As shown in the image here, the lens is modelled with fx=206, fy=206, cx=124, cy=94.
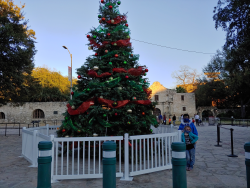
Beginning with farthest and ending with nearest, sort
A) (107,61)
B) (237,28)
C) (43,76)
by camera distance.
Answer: (43,76) < (237,28) < (107,61)

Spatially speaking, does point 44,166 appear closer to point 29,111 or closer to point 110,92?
point 110,92

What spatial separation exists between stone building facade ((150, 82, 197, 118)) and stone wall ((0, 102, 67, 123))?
63.9 ft

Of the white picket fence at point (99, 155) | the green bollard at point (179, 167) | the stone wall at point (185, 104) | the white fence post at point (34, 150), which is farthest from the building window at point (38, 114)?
the green bollard at point (179, 167)

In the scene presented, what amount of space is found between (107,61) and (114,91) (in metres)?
1.21

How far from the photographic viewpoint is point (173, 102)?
144ft

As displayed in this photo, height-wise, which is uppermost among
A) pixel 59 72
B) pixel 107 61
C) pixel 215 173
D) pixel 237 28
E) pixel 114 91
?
pixel 59 72

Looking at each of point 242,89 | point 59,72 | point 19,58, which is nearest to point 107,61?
point 19,58

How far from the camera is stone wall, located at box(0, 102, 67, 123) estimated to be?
33.6 meters

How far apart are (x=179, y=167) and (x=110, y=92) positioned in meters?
3.72

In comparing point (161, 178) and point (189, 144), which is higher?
point (189, 144)

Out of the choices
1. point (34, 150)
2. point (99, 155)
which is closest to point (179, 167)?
point (99, 155)

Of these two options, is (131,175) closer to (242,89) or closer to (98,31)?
(98,31)

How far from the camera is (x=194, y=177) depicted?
15.4ft

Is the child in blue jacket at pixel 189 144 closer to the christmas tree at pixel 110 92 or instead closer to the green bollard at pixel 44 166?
the christmas tree at pixel 110 92
